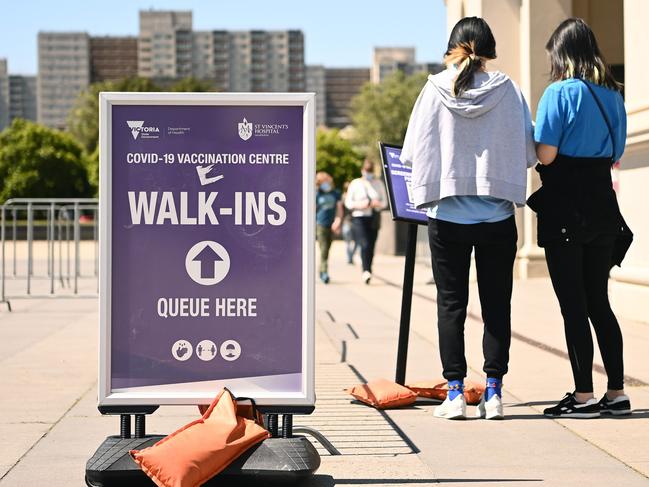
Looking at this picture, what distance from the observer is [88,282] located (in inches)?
765

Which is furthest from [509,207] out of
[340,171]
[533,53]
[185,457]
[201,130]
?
[340,171]

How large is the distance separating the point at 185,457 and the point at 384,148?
9.13 feet

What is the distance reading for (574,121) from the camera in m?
5.96

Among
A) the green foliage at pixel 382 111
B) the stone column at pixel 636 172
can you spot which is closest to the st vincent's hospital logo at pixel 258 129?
the stone column at pixel 636 172

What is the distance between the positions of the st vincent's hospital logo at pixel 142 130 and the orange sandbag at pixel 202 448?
1.06 meters

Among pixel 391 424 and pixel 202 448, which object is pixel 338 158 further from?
pixel 202 448

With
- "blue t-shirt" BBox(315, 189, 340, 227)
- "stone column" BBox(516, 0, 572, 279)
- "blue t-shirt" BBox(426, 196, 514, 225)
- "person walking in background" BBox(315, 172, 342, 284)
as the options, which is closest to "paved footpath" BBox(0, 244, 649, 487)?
"blue t-shirt" BBox(426, 196, 514, 225)

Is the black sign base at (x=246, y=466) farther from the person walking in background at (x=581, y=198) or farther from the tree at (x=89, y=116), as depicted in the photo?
the tree at (x=89, y=116)

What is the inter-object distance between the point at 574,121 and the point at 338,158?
11633 centimetres

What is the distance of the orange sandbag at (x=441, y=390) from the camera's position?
6.46 m

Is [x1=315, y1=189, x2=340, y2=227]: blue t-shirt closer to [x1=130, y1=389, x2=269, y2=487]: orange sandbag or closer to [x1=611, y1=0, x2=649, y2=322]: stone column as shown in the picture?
[x1=611, y1=0, x2=649, y2=322]: stone column

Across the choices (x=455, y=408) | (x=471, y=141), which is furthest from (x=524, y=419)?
(x=471, y=141)

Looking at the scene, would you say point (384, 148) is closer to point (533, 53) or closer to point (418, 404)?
point (418, 404)

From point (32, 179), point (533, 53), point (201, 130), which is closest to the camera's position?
point (201, 130)
